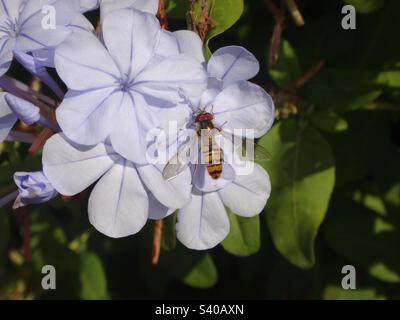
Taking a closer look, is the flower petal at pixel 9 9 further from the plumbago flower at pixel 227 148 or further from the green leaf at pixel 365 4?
the green leaf at pixel 365 4

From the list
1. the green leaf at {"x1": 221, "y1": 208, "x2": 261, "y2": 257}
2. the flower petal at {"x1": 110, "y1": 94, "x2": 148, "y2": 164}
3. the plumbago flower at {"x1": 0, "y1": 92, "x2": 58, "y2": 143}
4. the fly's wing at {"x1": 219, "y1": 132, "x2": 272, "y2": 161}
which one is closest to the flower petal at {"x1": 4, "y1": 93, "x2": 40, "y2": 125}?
the plumbago flower at {"x1": 0, "y1": 92, "x2": 58, "y2": 143}

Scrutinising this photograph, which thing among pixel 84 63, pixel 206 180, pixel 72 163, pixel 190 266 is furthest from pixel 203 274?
pixel 84 63

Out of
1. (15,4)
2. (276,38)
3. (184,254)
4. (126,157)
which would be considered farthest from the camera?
(184,254)

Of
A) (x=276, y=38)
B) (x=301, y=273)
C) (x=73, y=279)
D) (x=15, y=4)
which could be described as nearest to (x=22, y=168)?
(x=15, y=4)

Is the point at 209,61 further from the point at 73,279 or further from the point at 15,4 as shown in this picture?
the point at 73,279

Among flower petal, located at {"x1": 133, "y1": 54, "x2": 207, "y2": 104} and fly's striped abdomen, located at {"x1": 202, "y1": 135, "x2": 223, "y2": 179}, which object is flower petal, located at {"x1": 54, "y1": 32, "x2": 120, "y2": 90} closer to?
flower petal, located at {"x1": 133, "y1": 54, "x2": 207, "y2": 104}

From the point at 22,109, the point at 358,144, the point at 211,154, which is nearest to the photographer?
the point at 22,109

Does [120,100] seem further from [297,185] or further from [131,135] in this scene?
[297,185]
